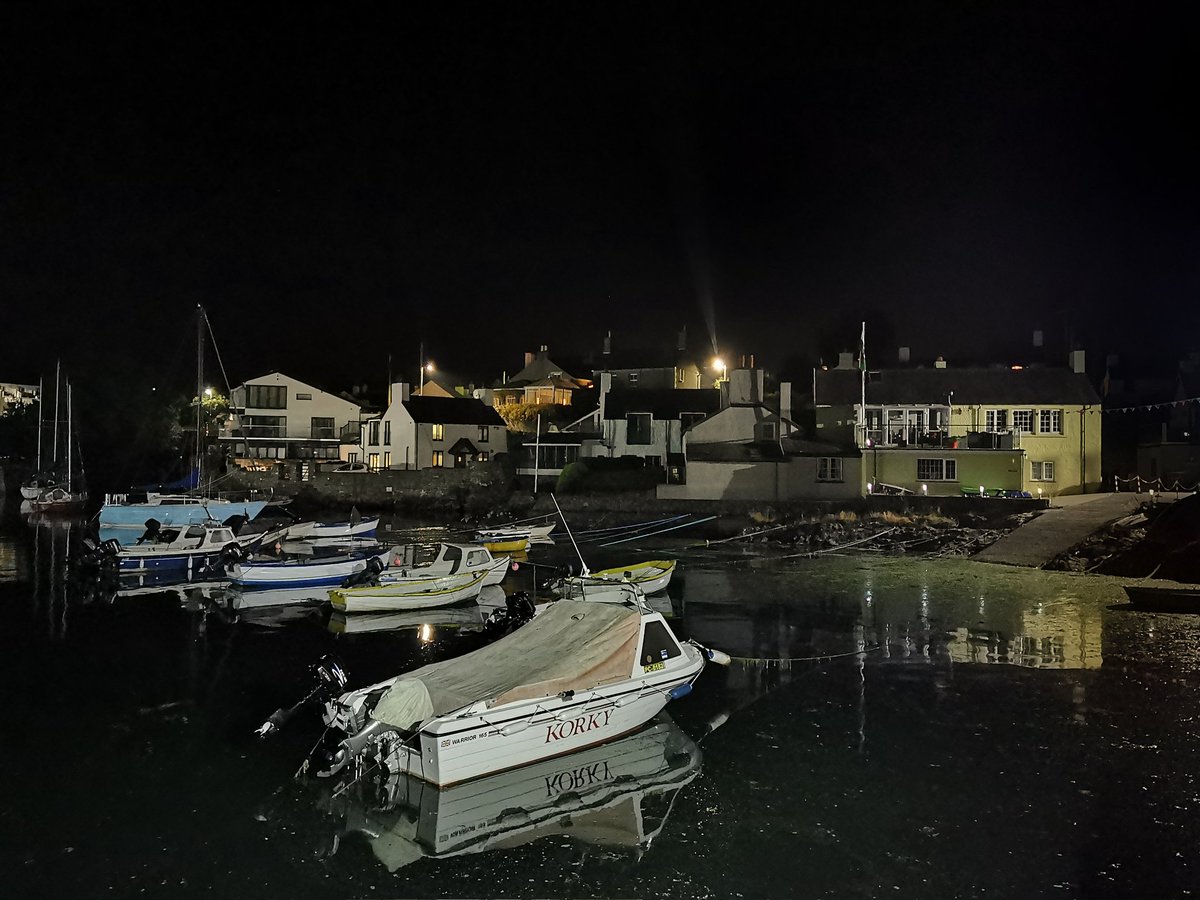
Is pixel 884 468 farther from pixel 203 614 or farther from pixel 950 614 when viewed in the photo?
pixel 203 614

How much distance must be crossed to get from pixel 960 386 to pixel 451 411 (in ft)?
133

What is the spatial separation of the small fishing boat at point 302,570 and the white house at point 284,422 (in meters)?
46.8

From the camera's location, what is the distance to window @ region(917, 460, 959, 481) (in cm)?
5241

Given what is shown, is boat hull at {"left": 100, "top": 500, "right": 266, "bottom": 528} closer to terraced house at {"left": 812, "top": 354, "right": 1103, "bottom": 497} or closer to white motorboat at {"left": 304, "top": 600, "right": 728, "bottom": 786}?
terraced house at {"left": 812, "top": 354, "right": 1103, "bottom": 497}

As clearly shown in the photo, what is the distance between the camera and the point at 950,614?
27016 mm

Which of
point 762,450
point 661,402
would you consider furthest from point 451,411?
point 762,450

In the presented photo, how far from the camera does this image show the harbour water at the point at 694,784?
35.9ft

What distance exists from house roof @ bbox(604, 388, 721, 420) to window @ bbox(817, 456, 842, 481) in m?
12.0

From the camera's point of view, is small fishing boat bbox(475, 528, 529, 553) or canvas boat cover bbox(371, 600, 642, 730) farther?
small fishing boat bbox(475, 528, 529, 553)

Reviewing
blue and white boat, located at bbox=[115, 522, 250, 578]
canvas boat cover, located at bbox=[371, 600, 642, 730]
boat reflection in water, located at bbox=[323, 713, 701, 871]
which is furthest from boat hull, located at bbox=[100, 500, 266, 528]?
boat reflection in water, located at bbox=[323, 713, 701, 871]

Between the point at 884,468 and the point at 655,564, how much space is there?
2754cm

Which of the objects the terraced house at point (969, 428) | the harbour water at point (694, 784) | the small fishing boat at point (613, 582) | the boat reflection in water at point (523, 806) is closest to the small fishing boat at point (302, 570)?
the harbour water at point (694, 784)

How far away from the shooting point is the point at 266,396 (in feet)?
259

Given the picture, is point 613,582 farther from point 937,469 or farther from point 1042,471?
point 1042,471
